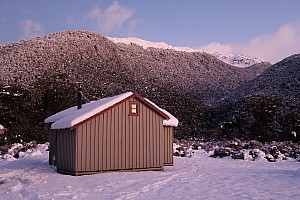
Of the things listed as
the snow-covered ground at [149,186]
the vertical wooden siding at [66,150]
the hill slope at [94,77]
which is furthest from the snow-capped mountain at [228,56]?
the snow-covered ground at [149,186]

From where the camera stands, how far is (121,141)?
1630 centimetres

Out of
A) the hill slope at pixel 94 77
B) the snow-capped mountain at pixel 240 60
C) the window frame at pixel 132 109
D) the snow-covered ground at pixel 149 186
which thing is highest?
the snow-capped mountain at pixel 240 60

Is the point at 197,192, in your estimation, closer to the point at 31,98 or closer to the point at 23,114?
the point at 23,114

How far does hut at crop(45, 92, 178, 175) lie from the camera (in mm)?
15430

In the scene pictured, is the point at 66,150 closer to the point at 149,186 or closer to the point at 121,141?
the point at 121,141

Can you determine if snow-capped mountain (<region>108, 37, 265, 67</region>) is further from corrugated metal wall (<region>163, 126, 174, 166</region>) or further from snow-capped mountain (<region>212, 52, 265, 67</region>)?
corrugated metal wall (<region>163, 126, 174, 166</region>)

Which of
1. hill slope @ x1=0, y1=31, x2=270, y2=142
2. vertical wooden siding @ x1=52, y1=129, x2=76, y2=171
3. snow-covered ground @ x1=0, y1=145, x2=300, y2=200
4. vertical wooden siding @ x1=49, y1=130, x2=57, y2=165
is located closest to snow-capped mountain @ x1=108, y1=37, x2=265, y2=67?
hill slope @ x1=0, y1=31, x2=270, y2=142

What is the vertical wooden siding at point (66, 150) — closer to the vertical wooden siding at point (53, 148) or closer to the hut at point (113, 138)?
the hut at point (113, 138)

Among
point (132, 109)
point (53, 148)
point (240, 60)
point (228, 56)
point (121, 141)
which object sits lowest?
point (53, 148)

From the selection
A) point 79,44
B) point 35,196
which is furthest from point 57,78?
point 35,196

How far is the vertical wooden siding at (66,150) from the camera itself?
15586 millimetres

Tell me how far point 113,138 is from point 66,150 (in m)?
2.24

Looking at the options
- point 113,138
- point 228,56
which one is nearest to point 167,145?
point 113,138

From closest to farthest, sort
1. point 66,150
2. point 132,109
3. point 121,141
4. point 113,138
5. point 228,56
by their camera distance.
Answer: point 113,138 → point 121,141 → point 66,150 → point 132,109 → point 228,56
